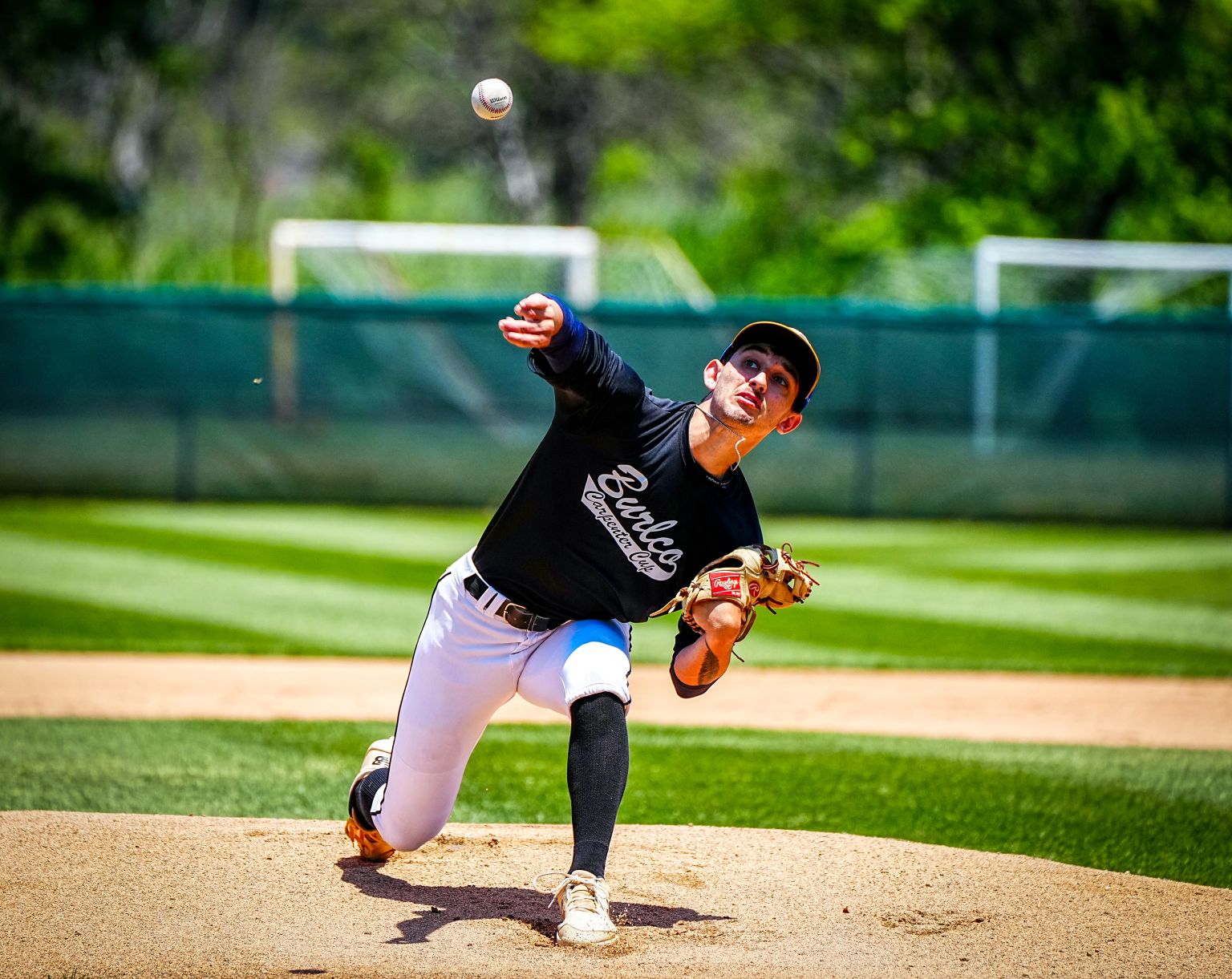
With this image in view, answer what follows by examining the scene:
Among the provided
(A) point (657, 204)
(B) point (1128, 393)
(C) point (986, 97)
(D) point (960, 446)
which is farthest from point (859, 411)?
(A) point (657, 204)

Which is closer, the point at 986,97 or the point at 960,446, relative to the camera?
the point at 960,446

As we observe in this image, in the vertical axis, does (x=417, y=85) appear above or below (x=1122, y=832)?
above

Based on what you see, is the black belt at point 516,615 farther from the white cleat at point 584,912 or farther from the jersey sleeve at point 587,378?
the white cleat at point 584,912

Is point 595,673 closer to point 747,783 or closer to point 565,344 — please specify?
point 565,344

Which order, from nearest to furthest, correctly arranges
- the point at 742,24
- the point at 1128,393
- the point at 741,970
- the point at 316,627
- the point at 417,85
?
the point at 741,970
the point at 316,627
the point at 1128,393
the point at 742,24
the point at 417,85

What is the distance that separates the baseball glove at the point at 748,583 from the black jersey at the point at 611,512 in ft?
0.32

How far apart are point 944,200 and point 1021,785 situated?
62.7 feet

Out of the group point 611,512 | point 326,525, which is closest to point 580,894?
point 611,512

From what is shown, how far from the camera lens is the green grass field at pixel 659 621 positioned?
28.6 feet

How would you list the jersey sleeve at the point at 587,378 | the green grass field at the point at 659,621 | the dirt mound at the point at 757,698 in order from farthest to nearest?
1. the green grass field at the point at 659,621
2. the dirt mound at the point at 757,698
3. the jersey sleeve at the point at 587,378

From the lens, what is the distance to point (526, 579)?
12.4 feet

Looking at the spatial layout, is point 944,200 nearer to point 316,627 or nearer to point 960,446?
point 960,446

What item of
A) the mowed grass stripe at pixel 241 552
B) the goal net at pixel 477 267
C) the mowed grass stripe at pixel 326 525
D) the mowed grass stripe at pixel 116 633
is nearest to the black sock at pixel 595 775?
the mowed grass stripe at pixel 116 633

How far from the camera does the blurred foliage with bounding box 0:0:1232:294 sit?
2248cm
